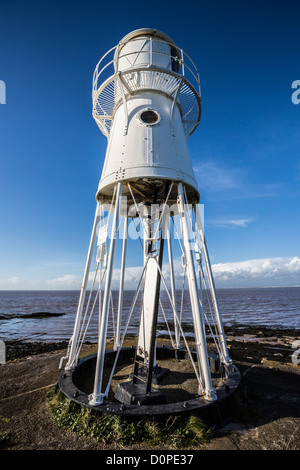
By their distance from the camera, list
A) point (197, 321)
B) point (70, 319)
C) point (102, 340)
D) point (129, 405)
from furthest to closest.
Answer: point (70, 319)
point (197, 321)
point (102, 340)
point (129, 405)

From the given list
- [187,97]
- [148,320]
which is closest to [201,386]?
[148,320]

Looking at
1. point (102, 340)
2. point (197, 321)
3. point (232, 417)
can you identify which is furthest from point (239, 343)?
point (102, 340)

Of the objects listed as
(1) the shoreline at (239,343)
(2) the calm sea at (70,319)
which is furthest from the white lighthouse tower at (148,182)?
(1) the shoreline at (239,343)

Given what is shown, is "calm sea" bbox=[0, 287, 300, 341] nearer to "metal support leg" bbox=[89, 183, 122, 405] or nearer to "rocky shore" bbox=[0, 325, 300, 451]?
"rocky shore" bbox=[0, 325, 300, 451]

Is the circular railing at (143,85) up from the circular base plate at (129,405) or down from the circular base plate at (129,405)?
up

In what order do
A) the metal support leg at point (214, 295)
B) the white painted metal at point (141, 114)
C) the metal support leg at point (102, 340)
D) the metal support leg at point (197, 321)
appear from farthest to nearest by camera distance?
1. the metal support leg at point (214, 295)
2. the white painted metal at point (141, 114)
3. the metal support leg at point (197, 321)
4. the metal support leg at point (102, 340)

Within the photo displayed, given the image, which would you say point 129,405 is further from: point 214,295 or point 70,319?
point 70,319

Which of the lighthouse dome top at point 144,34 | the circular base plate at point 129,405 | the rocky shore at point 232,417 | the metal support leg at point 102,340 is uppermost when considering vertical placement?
the lighthouse dome top at point 144,34

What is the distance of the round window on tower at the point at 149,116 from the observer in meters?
7.46

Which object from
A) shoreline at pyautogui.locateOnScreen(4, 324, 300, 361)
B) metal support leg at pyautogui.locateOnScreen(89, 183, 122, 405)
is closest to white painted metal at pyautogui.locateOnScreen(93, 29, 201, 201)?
metal support leg at pyautogui.locateOnScreen(89, 183, 122, 405)

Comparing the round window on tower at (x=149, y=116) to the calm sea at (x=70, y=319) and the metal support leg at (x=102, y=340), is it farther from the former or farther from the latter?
the calm sea at (x=70, y=319)

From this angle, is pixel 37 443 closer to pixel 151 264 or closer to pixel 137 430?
pixel 137 430

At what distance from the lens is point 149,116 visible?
7.59 meters

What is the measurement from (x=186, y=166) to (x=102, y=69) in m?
4.74
